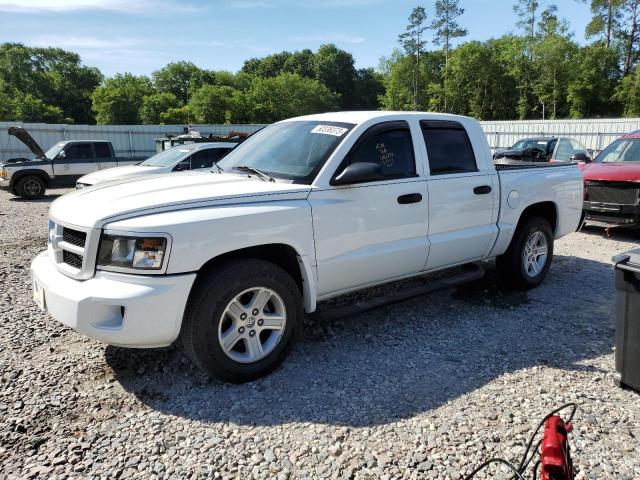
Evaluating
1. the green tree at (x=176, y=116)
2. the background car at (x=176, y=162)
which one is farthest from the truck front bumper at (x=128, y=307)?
the green tree at (x=176, y=116)

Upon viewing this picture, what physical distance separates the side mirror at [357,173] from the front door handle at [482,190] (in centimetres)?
146

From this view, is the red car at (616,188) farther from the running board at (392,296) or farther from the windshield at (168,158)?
the windshield at (168,158)

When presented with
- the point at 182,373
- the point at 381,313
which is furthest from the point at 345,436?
the point at 381,313

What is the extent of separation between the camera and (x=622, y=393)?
3.42m

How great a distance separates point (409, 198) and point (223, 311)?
1887 millimetres

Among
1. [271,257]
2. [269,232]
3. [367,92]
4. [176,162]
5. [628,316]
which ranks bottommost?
[628,316]

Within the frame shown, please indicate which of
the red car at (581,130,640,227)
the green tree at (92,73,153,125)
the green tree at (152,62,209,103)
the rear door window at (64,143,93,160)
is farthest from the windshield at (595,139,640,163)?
the green tree at (152,62,209,103)

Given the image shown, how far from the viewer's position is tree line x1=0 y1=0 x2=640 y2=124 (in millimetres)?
53031

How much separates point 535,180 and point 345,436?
3804mm

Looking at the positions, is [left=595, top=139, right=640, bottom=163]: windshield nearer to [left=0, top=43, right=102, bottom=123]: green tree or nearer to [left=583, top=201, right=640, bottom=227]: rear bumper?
[left=583, top=201, right=640, bottom=227]: rear bumper

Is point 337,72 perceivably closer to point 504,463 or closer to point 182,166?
point 182,166

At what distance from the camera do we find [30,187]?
14641 millimetres

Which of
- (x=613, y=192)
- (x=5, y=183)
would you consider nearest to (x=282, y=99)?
(x=5, y=183)

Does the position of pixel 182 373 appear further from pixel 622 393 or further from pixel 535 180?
pixel 535 180
